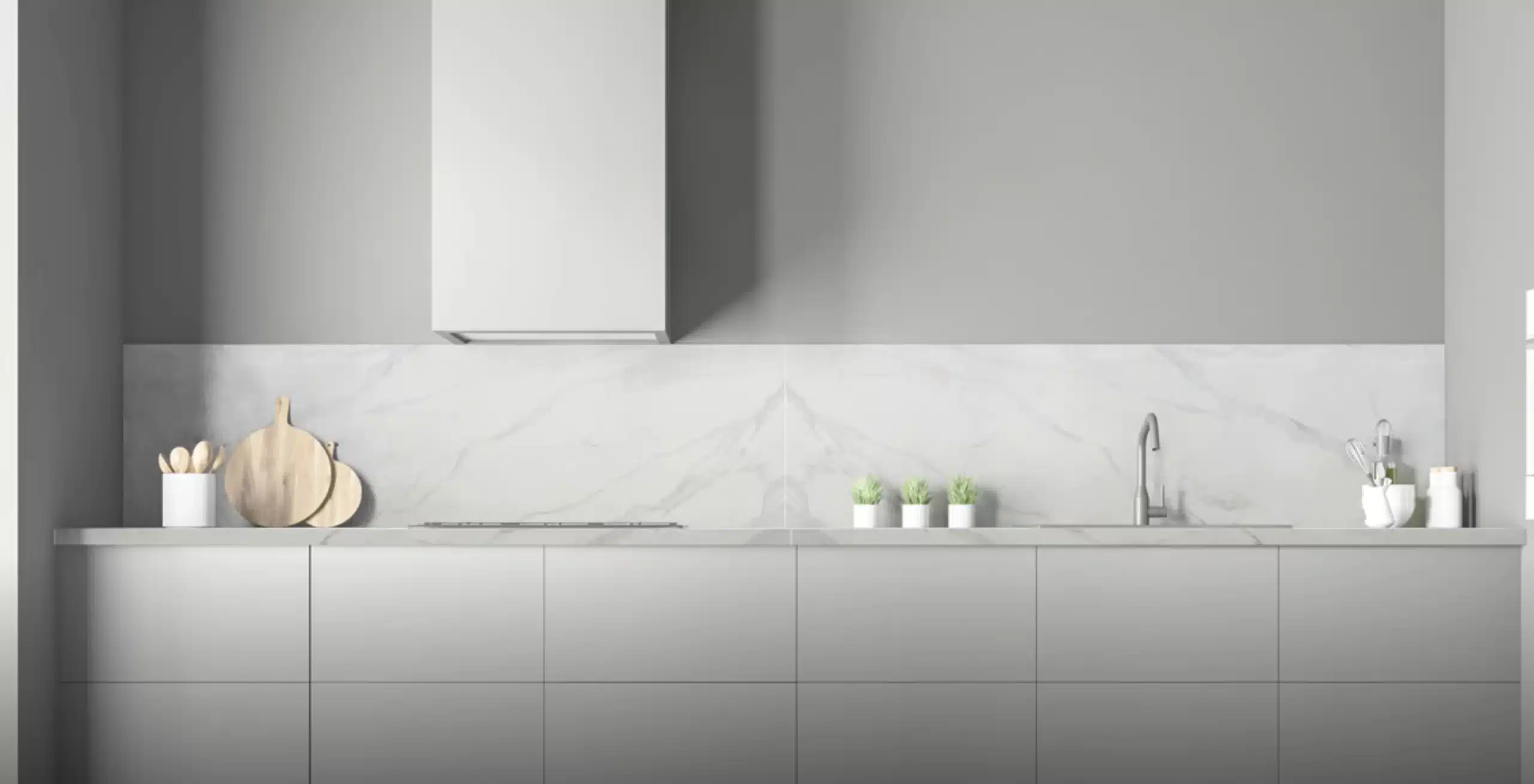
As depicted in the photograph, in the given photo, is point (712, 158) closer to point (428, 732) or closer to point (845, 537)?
point (845, 537)

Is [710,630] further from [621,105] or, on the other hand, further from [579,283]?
[621,105]

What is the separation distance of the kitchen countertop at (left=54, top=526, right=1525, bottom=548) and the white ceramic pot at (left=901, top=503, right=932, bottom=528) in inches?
14.1

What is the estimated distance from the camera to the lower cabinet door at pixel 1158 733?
2799 mm

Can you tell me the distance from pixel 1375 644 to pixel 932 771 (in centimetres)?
104

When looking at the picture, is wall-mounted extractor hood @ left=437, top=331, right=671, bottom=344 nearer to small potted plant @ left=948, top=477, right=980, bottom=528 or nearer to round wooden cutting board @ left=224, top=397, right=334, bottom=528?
round wooden cutting board @ left=224, top=397, right=334, bottom=528

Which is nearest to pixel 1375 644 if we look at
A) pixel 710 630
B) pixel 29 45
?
pixel 710 630

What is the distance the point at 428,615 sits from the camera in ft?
9.19

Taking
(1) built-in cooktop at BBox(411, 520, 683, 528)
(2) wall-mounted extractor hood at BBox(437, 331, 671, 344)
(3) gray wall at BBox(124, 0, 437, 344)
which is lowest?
(1) built-in cooktop at BBox(411, 520, 683, 528)

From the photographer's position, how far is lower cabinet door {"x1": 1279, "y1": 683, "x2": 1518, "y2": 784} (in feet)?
9.14

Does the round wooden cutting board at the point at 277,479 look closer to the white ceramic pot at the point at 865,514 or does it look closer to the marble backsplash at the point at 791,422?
the marble backsplash at the point at 791,422

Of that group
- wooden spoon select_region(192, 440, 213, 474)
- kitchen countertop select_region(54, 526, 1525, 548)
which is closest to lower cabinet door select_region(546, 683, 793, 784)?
kitchen countertop select_region(54, 526, 1525, 548)

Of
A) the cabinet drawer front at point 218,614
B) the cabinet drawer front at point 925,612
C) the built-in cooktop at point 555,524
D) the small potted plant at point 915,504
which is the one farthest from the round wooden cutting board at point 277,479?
the small potted plant at point 915,504

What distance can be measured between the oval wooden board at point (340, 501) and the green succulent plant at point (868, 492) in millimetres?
1315

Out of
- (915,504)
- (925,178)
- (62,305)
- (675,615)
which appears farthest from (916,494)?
(62,305)
